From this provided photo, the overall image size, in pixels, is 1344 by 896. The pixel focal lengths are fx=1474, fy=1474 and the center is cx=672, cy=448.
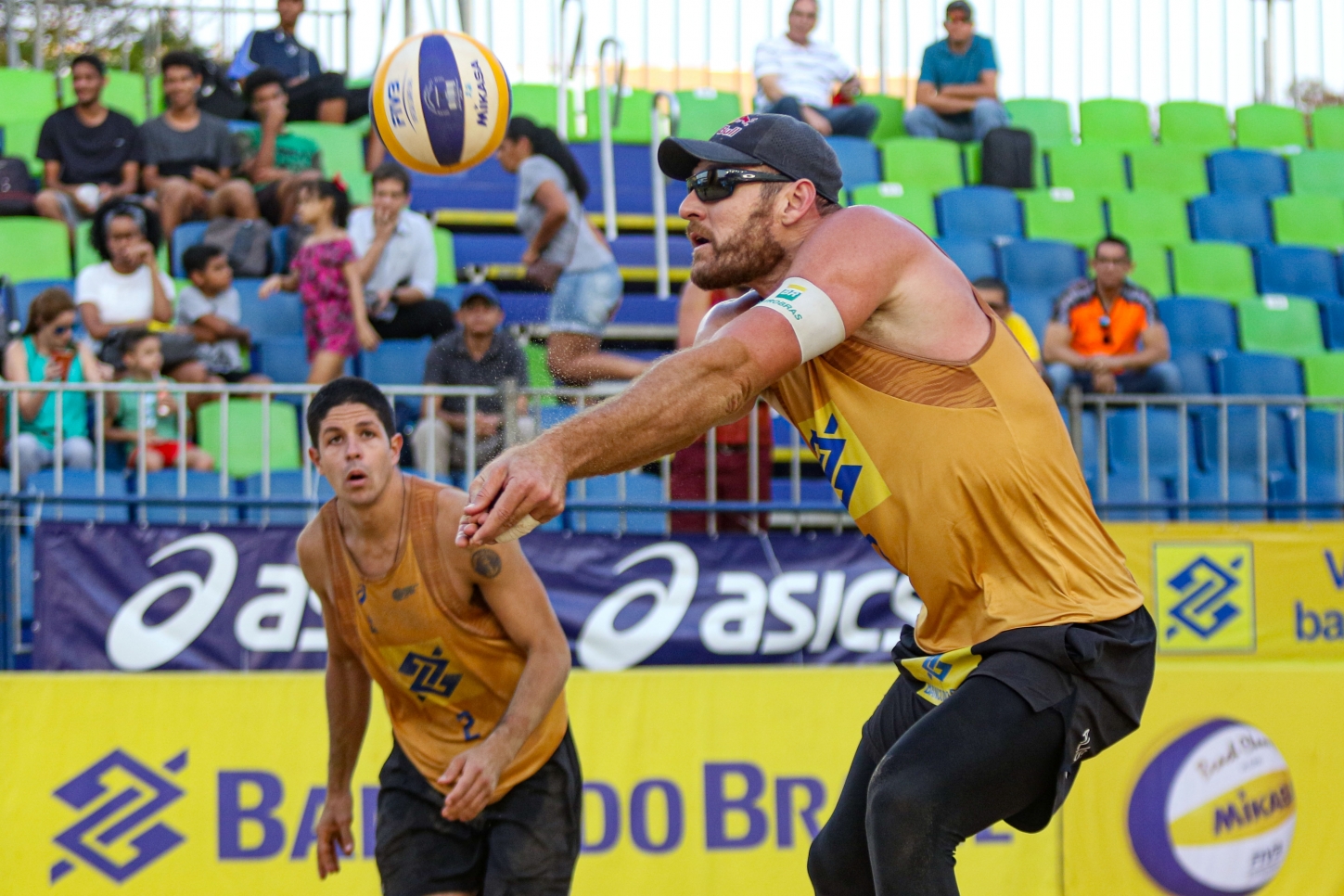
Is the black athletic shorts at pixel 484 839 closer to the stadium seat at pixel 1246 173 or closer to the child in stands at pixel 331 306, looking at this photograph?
the child in stands at pixel 331 306

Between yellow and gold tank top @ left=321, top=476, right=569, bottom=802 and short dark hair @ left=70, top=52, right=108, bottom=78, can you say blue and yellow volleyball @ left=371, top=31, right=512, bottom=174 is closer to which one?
yellow and gold tank top @ left=321, top=476, right=569, bottom=802

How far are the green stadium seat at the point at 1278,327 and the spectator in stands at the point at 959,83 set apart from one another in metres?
2.63

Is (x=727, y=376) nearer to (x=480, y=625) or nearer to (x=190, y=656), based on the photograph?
(x=480, y=625)

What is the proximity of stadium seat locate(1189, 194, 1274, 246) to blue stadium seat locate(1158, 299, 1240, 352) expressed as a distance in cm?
196

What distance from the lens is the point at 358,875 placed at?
19.5 ft

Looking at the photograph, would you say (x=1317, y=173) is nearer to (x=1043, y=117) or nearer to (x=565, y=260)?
(x=1043, y=117)

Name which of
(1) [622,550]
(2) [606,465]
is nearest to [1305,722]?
(1) [622,550]

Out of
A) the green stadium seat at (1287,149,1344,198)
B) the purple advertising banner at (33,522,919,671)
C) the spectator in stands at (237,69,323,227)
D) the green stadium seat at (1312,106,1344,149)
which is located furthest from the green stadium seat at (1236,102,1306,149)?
the purple advertising banner at (33,522,919,671)

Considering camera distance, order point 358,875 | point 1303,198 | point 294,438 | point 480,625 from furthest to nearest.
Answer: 1. point 1303,198
2. point 294,438
3. point 358,875
4. point 480,625

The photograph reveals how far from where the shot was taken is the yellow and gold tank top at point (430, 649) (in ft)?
14.0

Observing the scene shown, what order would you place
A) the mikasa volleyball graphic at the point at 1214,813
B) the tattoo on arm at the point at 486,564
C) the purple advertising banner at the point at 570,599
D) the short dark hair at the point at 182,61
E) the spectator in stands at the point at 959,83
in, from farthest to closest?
the spectator in stands at the point at 959,83
the short dark hair at the point at 182,61
the purple advertising banner at the point at 570,599
the mikasa volleyball graphic at the point at 1214,813
the tattoo on arm at the point at 486,564

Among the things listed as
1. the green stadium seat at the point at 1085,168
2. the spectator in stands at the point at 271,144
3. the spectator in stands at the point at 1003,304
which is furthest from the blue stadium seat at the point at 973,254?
the spectator in stands at the point at 271,144

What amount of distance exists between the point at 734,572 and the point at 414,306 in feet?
9.08

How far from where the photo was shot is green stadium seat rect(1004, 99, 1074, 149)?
1394 centimetres
